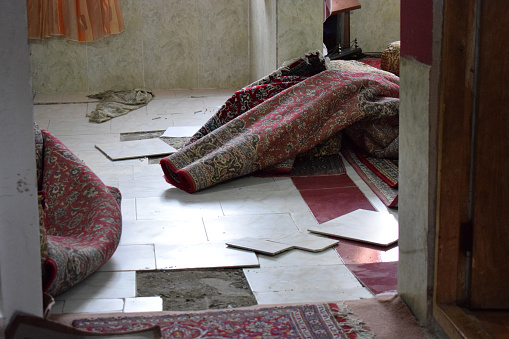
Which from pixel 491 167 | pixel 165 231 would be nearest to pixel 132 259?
pixel 165 231

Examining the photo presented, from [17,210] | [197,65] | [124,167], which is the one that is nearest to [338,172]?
[124,167]

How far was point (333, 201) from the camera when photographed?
15.3 ft

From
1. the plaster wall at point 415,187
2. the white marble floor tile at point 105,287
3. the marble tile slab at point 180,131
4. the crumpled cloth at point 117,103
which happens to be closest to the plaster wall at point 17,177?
the white marble floor tile at point 105,287

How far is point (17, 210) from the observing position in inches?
92.1

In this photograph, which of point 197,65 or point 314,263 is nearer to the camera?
point 314,263

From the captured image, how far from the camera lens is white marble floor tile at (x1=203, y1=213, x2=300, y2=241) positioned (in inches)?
160

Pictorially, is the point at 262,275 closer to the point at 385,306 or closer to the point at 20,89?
the point at 385,306

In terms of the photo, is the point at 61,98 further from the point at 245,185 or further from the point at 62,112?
the point at 245,185

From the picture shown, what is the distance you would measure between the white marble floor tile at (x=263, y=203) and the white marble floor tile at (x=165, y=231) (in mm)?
286

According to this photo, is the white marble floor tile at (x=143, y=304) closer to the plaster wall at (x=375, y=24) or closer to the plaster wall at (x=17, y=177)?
the plaster wall at (x=17, y=177)

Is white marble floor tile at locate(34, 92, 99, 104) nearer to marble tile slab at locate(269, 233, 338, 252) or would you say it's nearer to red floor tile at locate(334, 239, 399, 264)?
marble tile slab at locate(269, 233, 338, 252)

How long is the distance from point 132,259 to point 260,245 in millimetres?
641

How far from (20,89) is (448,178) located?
4.83 feet

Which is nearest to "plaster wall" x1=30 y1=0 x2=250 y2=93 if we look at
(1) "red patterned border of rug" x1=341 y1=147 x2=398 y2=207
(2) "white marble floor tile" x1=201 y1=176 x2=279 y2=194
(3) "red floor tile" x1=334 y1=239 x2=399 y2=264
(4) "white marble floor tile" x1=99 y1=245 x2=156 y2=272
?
(1) "red patterned border of rug" x1=341 y1=147 x2=398 y2=207
